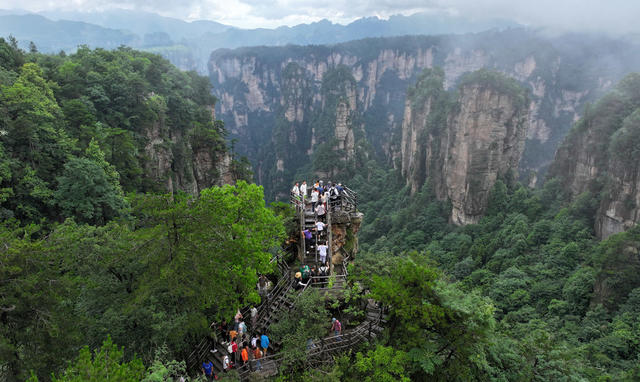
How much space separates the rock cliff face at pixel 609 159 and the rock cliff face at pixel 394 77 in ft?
173

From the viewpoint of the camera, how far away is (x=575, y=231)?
36625 mm

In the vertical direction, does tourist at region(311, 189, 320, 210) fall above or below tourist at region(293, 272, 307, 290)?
above

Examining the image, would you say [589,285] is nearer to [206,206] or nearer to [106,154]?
[206,206]

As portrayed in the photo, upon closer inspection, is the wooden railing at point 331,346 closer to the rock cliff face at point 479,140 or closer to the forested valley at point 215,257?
the forested valley at point 215,257

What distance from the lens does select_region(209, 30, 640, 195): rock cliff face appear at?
112688mm

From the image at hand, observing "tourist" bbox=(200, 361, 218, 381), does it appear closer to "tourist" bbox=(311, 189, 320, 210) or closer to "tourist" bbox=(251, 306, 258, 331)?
"tourist" bbox=(251, 306, 258, 331)

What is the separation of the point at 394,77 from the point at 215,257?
546 ft

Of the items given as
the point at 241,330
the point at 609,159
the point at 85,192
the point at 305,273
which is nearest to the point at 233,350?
the point at 241,330

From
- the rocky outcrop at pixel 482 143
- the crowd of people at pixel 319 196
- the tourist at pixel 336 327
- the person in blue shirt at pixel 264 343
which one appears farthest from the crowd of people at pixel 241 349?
the rocky outcrop at pixel 482 143

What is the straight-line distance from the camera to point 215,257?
38.5 feet

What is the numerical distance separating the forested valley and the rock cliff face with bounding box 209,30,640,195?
59141mm

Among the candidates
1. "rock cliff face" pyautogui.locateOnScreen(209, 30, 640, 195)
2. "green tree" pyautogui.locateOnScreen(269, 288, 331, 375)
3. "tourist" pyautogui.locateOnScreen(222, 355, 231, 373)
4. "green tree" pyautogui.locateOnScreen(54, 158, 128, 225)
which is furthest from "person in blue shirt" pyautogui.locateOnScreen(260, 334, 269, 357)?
"rock cliff face" pyautogui.locateOnScreen(209, 30, 640, 195)

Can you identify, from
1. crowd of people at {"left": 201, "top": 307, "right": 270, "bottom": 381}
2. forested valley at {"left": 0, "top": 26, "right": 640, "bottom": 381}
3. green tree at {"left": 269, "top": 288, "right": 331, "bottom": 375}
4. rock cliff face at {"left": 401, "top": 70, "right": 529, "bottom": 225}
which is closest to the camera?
forested valley at {"left": 0, "top": 26, "right": 640, "bottom": 381}

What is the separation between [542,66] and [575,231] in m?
109
